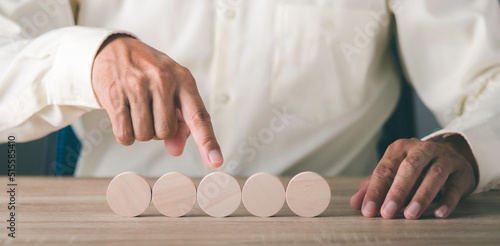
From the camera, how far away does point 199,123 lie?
0.78 meters

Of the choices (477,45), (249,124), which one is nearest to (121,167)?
(249,124)

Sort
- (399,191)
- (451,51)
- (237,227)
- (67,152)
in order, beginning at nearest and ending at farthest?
(237,227), (399,191), (451,51), (67,152)

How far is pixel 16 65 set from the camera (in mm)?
1100

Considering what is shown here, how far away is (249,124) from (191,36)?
12.4 inches

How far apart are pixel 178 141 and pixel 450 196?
1.68ft

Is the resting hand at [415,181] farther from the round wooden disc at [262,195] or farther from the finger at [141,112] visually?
the finger at [141,112]

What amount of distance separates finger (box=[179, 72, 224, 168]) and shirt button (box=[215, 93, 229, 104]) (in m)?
0.53

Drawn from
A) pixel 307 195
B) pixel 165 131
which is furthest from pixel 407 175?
pixel 165 131

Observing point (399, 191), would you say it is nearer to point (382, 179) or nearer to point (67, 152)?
point (382, 179)

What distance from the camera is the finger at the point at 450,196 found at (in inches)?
30.7

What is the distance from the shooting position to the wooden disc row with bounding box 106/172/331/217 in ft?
2.48

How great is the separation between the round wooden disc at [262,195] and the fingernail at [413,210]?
0.70 ft

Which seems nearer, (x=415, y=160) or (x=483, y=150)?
(x=415, y=160)

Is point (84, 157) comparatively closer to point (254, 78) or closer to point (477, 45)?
point (254, 78)
